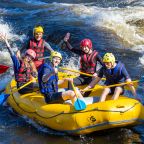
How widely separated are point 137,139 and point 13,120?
284 cm

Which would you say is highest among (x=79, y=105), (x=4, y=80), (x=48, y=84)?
(x=48, y=84)

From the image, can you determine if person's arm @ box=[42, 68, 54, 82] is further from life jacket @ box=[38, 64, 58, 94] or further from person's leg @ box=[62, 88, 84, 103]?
person's leg @ box=[62, 88, 84, 103]

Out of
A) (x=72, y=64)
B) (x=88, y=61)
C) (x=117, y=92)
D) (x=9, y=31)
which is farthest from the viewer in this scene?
(x=9, y=31)

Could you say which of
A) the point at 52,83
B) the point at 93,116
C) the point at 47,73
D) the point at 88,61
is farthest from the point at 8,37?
the point at 93,116

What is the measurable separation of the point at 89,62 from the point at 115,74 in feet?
3.68

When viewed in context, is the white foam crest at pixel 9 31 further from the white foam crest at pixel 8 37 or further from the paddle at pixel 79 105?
the paddle at pixel 79 105

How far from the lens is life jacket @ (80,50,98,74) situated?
31.7 feet

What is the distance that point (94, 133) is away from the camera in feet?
27.7

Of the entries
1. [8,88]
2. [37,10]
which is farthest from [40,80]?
[37,10]

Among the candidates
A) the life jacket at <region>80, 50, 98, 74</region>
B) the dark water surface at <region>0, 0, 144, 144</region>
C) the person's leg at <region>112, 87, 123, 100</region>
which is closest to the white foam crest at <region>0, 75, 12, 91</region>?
the dark water surface at <region>0, 0, 144, 144</region>

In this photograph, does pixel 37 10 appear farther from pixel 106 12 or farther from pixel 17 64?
pixel 17 64

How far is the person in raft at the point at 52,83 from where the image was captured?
842 cm

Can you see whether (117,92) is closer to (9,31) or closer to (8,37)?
(8,37)

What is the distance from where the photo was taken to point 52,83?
8656 mm
